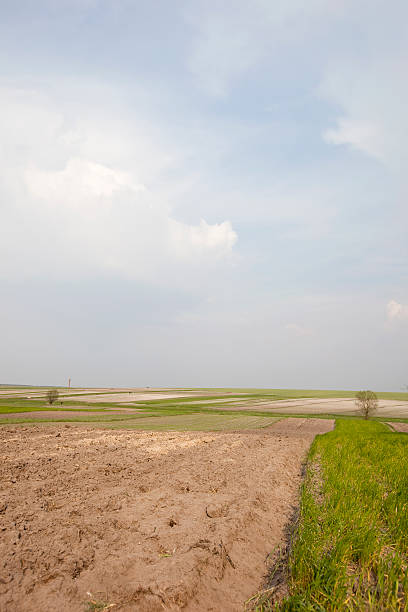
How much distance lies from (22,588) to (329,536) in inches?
211

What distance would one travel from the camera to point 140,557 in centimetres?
668

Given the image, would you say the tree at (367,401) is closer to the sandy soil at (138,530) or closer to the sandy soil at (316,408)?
the sandy soil at (316,408)

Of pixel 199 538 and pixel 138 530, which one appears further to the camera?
pixel 138 530

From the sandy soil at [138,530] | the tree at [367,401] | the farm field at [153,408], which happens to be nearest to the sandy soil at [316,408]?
the farm field at [153,408]

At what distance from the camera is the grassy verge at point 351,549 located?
484 centimetres

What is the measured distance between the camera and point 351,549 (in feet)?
20.8

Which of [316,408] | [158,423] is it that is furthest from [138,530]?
[316,408]

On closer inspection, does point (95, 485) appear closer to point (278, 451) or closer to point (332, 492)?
point (332, 492)

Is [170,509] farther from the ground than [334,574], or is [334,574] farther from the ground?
[334,574]

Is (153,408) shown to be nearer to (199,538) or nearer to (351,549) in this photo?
(199,538)

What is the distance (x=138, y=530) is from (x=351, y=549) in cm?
454

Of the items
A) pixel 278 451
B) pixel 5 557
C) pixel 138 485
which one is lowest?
pixel 278 451

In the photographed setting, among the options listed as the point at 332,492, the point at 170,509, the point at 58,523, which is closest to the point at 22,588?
the point at 58,523

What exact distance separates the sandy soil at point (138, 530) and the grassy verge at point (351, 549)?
0.98m
